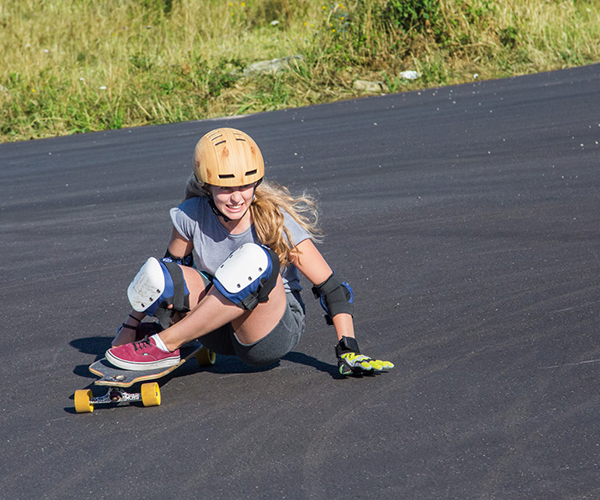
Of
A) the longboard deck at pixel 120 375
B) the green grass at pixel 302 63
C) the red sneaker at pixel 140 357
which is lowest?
the green grass at pixel 302 63

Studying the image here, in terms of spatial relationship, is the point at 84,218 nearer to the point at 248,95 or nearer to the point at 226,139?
the point at 226,139

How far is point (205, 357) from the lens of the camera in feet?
12.1

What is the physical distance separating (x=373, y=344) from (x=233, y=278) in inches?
40.6

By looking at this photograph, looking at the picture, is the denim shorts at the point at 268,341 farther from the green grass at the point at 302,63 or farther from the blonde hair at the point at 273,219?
the green grass at the point at 302,63

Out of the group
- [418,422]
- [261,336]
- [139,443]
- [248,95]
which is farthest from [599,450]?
[248,95]

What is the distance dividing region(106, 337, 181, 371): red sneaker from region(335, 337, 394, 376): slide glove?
70cm

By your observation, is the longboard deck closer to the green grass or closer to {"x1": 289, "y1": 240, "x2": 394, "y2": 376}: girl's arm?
{"x1": 289, "y1": 240, "x2": 394, "y2": 376}: girl's arm

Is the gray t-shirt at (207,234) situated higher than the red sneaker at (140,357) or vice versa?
the gray t-shirt at (207,234)

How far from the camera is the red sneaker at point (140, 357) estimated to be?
3.26 metres

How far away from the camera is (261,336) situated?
10.8ft

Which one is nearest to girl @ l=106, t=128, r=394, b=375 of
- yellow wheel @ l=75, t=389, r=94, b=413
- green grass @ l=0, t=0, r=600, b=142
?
yellow wheel @ l=75, t=389, r=94, b=413

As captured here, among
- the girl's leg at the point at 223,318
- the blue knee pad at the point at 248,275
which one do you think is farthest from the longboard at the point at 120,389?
the blue knee pad at the point at 248,275

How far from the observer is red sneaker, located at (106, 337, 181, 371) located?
3260 mm

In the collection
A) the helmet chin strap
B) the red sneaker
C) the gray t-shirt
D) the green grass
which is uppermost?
the helmet chin strap
